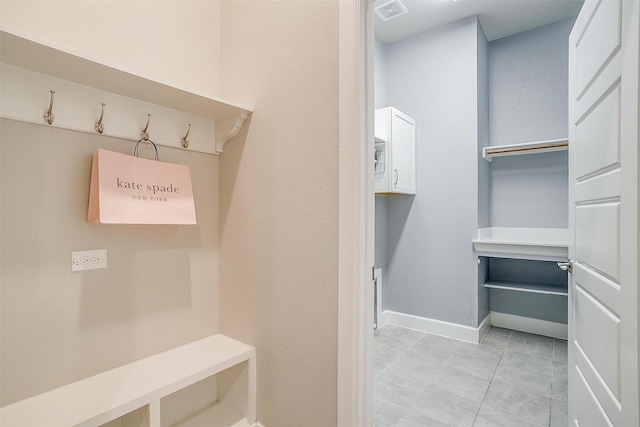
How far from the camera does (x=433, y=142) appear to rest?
121 inches

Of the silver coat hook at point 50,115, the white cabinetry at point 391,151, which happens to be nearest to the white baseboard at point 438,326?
the white cabinetry at point 391,151

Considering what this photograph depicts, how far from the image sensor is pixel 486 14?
9.37 ft

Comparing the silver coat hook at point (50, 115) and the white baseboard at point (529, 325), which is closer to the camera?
the silver coat hook at point (50, 115)

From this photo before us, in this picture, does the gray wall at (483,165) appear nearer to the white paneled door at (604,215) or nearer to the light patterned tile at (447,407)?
the light patterned tile at (447,407)

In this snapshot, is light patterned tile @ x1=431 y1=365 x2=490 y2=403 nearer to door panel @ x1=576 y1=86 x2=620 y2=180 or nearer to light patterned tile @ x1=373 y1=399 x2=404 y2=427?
light patterned tile @ x1=373 y1=399 x2=404 y2=427

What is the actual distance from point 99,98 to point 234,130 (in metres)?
0.51

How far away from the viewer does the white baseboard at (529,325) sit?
290 cm

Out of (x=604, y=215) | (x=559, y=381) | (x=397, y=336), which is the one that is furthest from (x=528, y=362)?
(x=604, y=215)

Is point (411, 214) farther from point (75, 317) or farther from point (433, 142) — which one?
point (75, 317)

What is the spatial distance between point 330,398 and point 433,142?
2.60 meters

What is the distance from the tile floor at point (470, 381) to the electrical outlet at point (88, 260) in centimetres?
157

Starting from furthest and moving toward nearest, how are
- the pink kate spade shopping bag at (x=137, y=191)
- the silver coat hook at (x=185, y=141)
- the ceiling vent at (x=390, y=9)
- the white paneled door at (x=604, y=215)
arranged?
1. the ceiling vent at (x=390, y=9)
2. the silver coat hook at (x=185, y=141)
3. the pink kate spade shopping bag at (x=137, y=191)
4. the white paneled door at (x=604, y=215)

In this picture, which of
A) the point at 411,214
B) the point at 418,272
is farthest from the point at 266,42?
the point at 418,272

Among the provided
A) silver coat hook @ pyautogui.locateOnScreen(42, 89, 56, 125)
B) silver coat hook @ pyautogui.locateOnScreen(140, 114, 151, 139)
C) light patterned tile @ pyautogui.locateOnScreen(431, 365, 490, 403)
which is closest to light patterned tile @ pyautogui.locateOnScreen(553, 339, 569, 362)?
light patterned tile @ pyautogui.locateOnScreen(431, 365, 490, 403)
